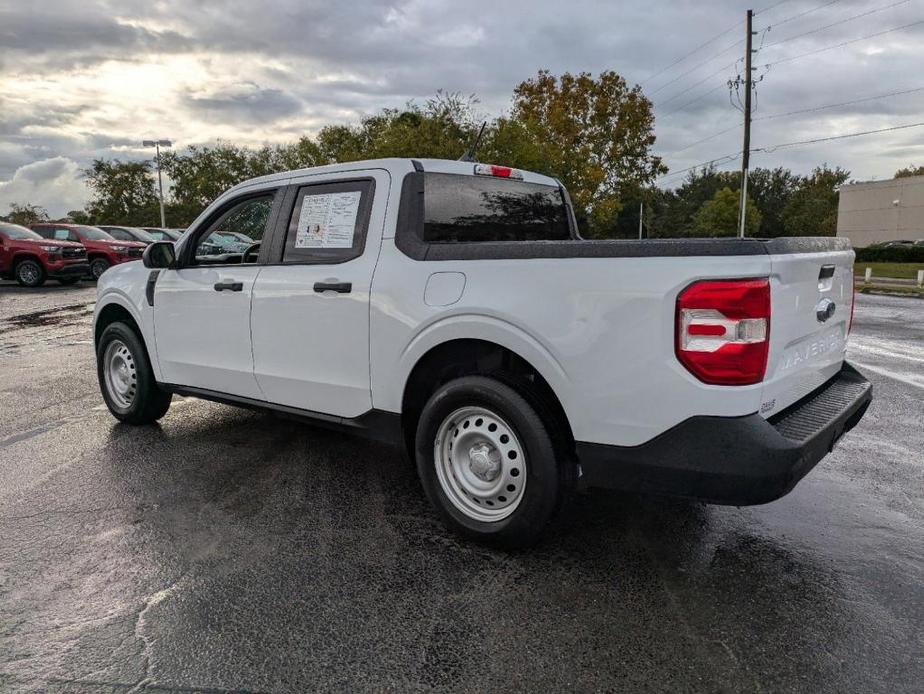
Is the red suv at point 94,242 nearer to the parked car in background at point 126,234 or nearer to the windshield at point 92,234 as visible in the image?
the windshield at point 92,234

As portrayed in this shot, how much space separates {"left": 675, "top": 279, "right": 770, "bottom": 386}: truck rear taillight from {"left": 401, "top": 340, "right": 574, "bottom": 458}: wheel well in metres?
0.70

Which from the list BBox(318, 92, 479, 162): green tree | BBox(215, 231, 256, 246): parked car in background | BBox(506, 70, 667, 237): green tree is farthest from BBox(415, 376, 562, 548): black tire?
BBox(506, 70, 667, 237): green tree

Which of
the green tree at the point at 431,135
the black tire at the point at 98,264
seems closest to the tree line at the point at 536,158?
the green tree at the point at 431,135

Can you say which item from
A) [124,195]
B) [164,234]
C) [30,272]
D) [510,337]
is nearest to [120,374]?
[510,337]

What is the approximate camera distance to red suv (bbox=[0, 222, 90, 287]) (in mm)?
19172

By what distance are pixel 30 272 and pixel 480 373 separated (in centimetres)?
2035

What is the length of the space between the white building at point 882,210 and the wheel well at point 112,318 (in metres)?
61.8

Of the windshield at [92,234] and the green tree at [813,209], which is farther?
the green tree at [813,209]

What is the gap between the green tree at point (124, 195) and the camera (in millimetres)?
57031

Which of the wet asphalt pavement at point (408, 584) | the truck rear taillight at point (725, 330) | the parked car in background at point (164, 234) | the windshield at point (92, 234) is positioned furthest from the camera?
the parked car in background at point (164, 234)

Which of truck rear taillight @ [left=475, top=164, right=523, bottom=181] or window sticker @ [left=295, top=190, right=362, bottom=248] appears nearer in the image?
window sticker @ [left=295, top=190, right=362, bottom=248]

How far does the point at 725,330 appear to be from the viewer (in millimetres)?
2629

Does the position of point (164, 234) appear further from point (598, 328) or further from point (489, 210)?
point (598, 328)

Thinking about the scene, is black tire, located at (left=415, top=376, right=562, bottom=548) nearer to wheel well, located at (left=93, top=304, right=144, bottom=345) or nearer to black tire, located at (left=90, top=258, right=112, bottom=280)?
wheel well, located at (left=93, top=304, right=144, bottom=345)
